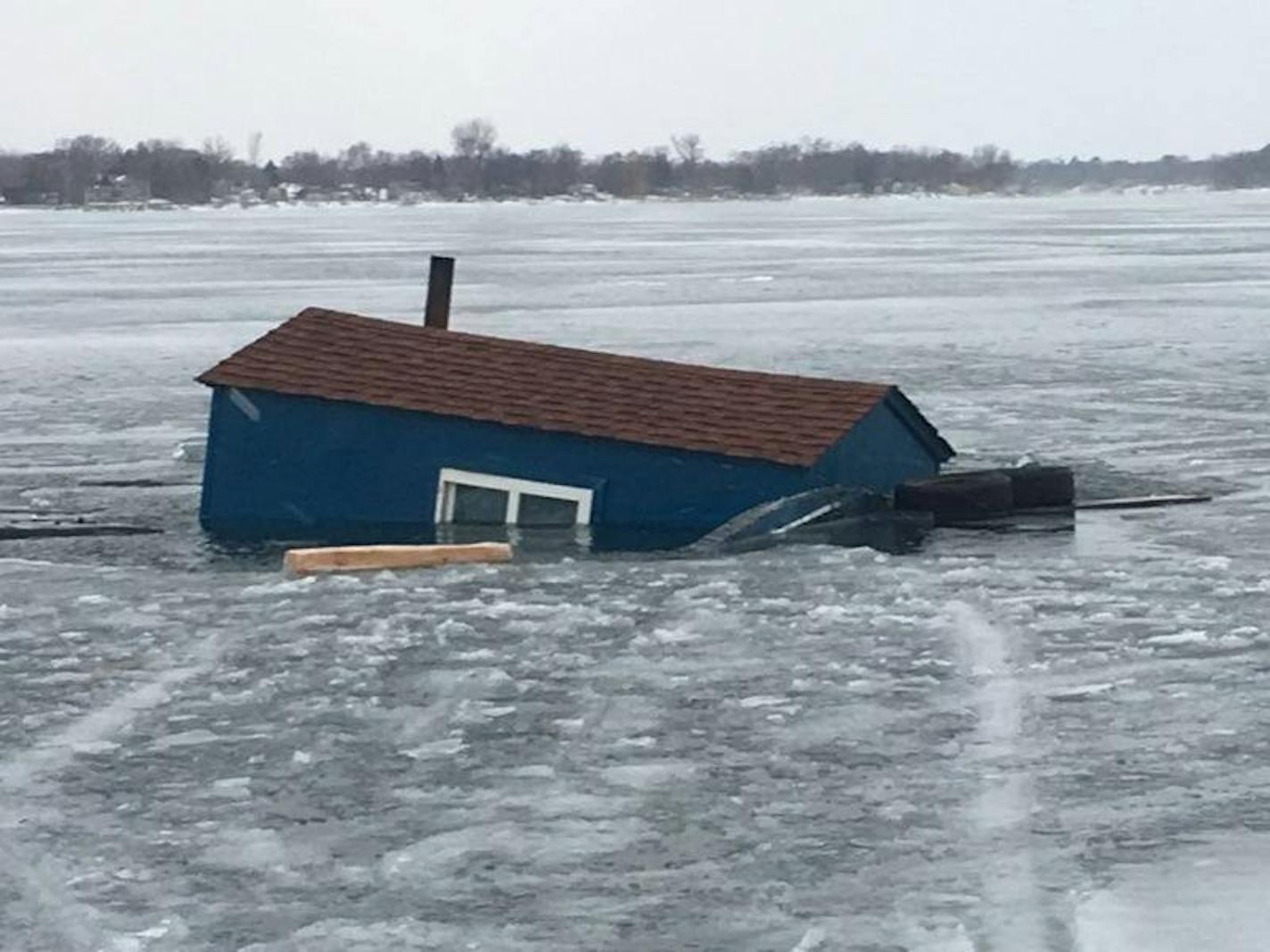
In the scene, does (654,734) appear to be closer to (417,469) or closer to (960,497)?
(417,469)

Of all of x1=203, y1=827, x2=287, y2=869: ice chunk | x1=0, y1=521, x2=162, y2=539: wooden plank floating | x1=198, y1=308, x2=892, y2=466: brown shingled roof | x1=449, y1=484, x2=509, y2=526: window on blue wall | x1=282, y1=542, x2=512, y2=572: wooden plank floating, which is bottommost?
x1=0, y1=521, x2=162, y2=539: wooden plank floating

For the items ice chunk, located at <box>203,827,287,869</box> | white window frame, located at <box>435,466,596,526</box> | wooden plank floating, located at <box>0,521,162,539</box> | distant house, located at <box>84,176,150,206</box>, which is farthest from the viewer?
distant house, located at <box>84,176,150,206</box>

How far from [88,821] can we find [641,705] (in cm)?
321

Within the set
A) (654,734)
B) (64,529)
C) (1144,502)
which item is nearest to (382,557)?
(64,529)

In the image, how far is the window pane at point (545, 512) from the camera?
59.3ft

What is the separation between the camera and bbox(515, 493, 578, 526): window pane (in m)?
18.1

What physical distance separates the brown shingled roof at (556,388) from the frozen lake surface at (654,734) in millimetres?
1619

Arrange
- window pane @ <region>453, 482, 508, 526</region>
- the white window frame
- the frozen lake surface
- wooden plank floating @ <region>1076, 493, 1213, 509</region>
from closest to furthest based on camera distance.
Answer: the frozen lake surface < the white window frame < window pane @ <region>453, 482, 508, 526</region> < wooden plank floating @ <region>1076, 493, 1213, 509</region>

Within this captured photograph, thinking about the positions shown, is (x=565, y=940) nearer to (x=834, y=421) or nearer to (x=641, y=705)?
(x=641, y=705)

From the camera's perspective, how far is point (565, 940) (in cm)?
762

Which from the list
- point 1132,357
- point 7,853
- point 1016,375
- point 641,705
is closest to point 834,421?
point 641,705

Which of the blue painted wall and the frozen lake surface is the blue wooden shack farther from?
the frozen lake surface

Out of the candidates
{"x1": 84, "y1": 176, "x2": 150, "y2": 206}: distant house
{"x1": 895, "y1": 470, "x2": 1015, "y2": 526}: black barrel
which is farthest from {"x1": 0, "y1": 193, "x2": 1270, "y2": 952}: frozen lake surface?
{"x1": 84, "y1": 176, "x2": 150, "y2": 206}: distant house

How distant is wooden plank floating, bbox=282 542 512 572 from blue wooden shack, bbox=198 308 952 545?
1813 mm
